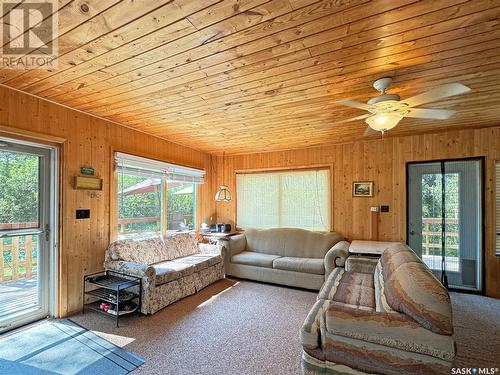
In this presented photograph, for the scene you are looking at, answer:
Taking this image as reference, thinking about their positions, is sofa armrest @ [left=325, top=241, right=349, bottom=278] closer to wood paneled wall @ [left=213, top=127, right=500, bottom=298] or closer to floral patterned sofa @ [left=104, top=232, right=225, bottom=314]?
wood paneled wall @ [left=213, top=127, right=500, bottom=298]

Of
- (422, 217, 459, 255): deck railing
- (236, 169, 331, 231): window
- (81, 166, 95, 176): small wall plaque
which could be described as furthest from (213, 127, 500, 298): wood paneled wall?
(81, 166, 95, 176): small wall plaque

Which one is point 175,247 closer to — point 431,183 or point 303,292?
point 303,292

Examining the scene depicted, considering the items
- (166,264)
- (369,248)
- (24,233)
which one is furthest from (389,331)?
(24,233)

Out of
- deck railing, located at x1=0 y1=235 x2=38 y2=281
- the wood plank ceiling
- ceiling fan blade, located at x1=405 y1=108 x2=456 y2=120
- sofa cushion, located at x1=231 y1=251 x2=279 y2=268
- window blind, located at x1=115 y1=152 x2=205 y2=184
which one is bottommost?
sofa cushion, located at x1=231 y1=251 x2=279 y2=268

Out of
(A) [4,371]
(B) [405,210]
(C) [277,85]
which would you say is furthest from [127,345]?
(B) [405,210]

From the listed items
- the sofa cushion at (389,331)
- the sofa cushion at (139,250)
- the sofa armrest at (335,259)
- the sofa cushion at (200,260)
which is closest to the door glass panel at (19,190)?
the sofa cushion at (139,250)

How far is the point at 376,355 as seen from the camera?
1636 millimetres

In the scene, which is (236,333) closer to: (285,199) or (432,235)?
(285,199)

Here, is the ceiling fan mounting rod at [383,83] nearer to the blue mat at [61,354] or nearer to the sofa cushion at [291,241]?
the sofa cushion at [291,241]

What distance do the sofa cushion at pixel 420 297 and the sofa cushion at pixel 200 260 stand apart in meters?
2.68

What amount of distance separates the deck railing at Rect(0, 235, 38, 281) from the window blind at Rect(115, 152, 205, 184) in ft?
4.49

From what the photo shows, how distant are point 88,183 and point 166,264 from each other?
1.56 m

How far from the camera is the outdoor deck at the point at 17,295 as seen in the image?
270 centimetres

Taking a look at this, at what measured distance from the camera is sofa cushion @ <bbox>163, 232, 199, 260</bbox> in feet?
13.6
